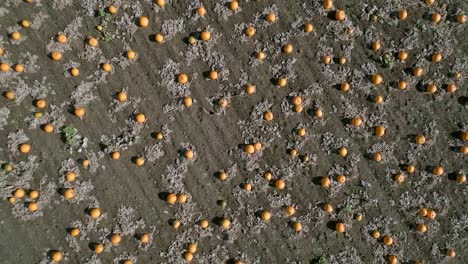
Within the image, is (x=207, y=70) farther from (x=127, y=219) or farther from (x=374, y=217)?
(x=374, y=217)

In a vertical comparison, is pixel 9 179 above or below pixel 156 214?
above

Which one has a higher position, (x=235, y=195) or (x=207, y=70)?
(x=207, y=70)

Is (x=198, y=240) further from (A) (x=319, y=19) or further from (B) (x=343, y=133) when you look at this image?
(A) (x=319, y=19)

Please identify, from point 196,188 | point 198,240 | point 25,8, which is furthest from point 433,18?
point 25,8

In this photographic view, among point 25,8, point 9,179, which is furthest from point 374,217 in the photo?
point 25,8

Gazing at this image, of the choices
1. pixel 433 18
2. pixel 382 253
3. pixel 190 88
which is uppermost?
pixel 190 88
